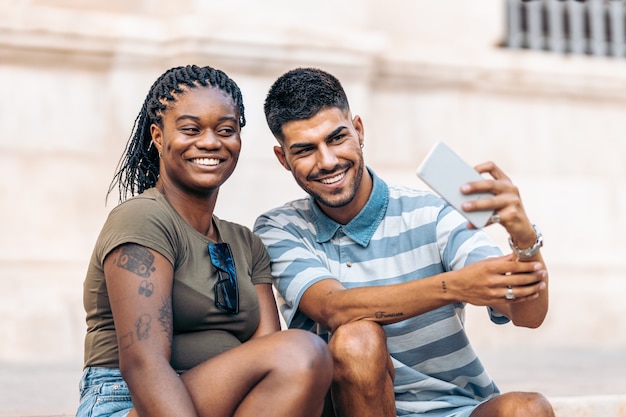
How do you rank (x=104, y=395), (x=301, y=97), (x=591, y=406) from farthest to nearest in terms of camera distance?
(x=591, y=406) < (x=301, y=97) < (x=104, y=395)

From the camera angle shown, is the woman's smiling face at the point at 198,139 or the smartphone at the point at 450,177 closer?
the smartphone at the point at 450,177

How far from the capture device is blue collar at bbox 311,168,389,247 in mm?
3178

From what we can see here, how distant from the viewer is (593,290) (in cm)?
646

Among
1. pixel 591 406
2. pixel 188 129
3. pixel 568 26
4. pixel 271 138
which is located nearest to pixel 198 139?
pixel 188 129

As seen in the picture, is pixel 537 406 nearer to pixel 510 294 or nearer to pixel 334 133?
pixel 510 294

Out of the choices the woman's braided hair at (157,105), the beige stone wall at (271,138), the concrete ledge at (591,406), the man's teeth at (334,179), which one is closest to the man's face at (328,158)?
the man's teeth at (334,179)

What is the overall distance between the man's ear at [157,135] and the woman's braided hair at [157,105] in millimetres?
17

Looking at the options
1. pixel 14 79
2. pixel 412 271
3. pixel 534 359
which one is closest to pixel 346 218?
pixel 412 271

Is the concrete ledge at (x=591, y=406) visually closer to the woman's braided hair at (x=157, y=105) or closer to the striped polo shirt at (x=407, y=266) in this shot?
the striped polo shirt at (x=407, y=266)

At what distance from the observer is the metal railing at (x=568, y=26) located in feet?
23.4

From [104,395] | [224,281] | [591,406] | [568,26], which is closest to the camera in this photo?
[104,395]

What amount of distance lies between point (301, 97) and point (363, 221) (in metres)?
0.49

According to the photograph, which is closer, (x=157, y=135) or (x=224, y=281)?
(x=224, y=281)

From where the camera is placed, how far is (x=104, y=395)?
8.77 ft
